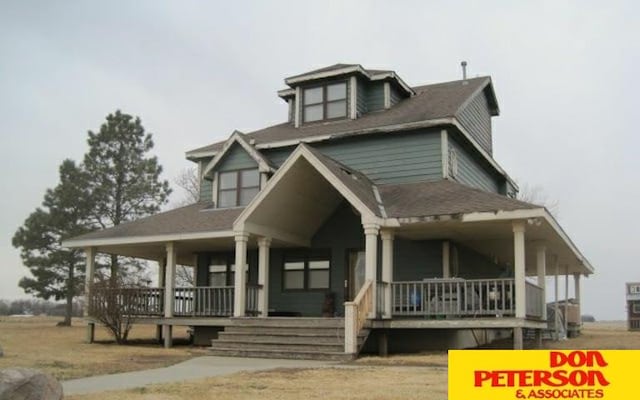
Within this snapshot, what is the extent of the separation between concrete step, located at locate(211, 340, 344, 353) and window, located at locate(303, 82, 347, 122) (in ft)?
28.9

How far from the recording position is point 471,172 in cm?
2230

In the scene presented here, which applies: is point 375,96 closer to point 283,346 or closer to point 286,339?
point 286,339

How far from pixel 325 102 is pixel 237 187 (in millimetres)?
3910

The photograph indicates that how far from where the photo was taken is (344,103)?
74.1 feet

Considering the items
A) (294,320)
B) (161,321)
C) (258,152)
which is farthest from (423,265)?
(161,321)

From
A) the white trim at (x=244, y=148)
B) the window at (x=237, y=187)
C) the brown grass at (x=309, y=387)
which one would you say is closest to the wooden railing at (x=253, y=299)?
the window at (x=237, y=187)

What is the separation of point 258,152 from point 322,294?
4620 mm

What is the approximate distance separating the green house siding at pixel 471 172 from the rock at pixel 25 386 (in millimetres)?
14544

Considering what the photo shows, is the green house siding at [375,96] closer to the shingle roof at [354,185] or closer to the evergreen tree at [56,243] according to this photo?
the shingle roof at [354,185]

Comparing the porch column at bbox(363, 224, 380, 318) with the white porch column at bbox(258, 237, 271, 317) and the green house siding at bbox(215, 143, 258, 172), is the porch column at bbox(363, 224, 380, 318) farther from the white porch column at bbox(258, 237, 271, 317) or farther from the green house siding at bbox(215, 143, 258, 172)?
the green house siding at bbox(215, 143, 258, 172)

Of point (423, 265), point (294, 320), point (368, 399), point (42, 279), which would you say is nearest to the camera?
point (368, 399)

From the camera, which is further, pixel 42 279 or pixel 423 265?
pixel 42 279

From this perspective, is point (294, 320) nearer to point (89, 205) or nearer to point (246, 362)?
point (246, 362)

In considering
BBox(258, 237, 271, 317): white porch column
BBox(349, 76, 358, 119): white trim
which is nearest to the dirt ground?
BBox(258, 237, 271, 317): white porch column
